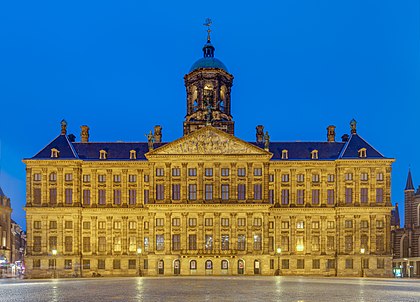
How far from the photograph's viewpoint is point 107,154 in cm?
9369

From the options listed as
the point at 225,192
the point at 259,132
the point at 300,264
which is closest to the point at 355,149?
the point at 259,132

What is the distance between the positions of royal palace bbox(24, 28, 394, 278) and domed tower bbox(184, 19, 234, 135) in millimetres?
4304

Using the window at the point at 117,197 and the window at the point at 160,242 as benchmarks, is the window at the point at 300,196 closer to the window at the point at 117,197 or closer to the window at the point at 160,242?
the window at the point at 160,242

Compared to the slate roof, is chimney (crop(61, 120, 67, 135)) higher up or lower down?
higher up

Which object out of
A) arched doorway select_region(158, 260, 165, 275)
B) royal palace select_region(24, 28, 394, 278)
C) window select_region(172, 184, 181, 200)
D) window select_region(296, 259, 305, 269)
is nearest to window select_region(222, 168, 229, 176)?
royal palace select_region(24, 28, 394, 278)

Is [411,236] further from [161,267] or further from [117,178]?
[117,178]

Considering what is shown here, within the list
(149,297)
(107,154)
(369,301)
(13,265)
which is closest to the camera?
(369,301)

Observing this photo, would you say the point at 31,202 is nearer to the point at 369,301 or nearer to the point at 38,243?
the point at 38,243

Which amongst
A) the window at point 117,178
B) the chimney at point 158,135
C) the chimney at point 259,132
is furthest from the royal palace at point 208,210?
the chimney at point 259,132

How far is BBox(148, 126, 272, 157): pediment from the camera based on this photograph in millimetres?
89062

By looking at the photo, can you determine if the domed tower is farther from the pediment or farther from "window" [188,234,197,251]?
"window" [188,234,197,251]

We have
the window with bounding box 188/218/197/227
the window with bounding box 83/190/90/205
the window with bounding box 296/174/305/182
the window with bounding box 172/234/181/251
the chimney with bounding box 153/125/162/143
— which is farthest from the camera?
the chimney with bounding box 153/125/162/143

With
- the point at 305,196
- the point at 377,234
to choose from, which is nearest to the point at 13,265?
the point at 305,196

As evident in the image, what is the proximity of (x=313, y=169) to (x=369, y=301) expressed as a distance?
2353 inches
